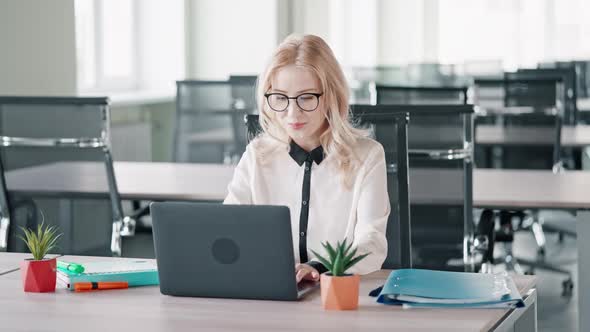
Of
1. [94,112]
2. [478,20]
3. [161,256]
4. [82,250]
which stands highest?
[478,20]

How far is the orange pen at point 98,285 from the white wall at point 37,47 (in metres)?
3.42

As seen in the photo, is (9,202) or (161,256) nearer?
(161,256)

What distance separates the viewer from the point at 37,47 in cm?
577

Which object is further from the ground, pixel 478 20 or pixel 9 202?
pixel 478 20

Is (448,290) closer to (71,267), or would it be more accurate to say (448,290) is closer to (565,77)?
(71,267)

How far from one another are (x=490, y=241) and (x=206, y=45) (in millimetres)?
5250

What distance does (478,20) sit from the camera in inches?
595

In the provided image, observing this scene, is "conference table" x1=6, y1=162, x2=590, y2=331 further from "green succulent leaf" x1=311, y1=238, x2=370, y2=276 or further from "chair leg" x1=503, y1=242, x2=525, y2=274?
"green succulent leaf" x1=311, y1=238, x2=370, y2=276

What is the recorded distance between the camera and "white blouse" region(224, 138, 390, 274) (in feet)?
8.50

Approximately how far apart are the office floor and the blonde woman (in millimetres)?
1514

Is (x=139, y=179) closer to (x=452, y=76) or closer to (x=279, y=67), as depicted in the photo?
(x=279, y=67)

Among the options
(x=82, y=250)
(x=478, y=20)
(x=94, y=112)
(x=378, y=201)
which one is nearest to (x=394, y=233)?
(x=378, y=201)

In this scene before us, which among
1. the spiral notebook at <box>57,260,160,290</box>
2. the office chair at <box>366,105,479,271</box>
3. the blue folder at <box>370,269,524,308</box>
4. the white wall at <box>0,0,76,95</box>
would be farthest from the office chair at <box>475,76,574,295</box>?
the spiral notebook at <box>57,260,160,290</box>

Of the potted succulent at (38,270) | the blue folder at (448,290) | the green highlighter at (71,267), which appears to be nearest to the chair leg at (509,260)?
the blue folder at (448,290)
